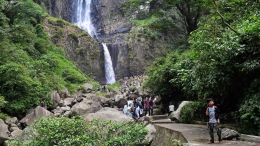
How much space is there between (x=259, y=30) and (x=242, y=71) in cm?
133

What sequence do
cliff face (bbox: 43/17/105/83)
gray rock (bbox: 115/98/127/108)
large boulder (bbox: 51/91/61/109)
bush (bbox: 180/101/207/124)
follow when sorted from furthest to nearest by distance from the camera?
cliff face (bbox: 43/17/105/83) → gray rock (bbox: 115/98/127/108) → large boulder (bbox: 51/91/61/109) → bush (bbox: 180/101/207/124)

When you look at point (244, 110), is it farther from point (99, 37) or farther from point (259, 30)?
point (99, 37)

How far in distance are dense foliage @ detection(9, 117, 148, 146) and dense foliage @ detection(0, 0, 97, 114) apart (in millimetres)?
8017

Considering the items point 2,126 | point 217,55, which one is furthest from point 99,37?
point 217,55

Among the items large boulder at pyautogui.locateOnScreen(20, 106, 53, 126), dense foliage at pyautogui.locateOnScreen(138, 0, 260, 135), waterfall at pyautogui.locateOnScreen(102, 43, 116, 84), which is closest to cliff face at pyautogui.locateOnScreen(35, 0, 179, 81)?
waterfall at pyautogui.locateOnScreen(102, 43, 116, 84)

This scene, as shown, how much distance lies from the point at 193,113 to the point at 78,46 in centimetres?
3028

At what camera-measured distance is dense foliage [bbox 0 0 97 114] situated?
14.4 m

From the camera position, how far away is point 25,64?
1802 centimetres

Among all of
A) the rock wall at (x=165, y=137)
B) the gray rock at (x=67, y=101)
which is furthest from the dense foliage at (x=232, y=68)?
the gray rock at (x=67, y=101)

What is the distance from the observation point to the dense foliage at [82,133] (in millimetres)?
6426

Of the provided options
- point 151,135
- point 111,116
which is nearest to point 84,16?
point 111,116

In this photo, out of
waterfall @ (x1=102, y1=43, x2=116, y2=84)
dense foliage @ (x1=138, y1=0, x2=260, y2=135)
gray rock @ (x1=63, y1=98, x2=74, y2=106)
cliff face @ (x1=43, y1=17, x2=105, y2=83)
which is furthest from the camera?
waterfall @ (x1=102, y1=43, x2=116, y2=84)

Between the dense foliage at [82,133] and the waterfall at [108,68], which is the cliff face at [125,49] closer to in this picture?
the waterfall at [108,68]

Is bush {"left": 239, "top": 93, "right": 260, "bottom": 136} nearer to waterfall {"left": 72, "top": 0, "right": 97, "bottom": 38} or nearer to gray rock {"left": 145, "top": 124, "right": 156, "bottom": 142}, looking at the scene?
gray rock {"left": 145, "top": 124, "right": 156, "bottom": 142}
